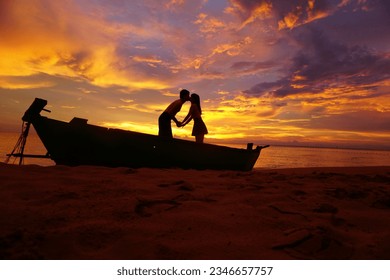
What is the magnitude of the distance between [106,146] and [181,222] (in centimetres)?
468

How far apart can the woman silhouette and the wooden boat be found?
3.61 ft

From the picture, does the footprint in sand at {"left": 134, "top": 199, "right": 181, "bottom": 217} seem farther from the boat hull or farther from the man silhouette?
the man silhouette

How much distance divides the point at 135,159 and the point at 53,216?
447cm

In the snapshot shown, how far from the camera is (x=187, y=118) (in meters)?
8.28

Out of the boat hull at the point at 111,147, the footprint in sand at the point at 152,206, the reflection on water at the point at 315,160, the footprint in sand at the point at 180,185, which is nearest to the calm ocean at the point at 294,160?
the reflection on water at the point at 315,160

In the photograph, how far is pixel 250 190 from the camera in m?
3.55

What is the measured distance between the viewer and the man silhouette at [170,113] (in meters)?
7.53

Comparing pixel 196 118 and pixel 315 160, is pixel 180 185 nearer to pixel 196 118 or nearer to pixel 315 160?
pixel 196 118

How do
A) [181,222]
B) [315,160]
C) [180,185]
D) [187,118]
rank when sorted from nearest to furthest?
1. [181,222]
2. [180,185]
3. [187,118]
4. [315,160]

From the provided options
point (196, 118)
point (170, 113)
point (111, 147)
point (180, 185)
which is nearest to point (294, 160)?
point (196, 118)

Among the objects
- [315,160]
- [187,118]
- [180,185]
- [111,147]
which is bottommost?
[180,185]

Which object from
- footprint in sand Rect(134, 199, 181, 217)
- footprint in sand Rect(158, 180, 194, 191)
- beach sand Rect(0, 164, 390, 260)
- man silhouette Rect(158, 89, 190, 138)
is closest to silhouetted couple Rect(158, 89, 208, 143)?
man silhouette Rect(158, 89, 190, 138)

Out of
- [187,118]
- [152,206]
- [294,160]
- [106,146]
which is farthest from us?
[294,160]

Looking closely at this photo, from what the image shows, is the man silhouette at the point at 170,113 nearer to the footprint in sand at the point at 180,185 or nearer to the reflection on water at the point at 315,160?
the footprint in sand at the point at 180,185
